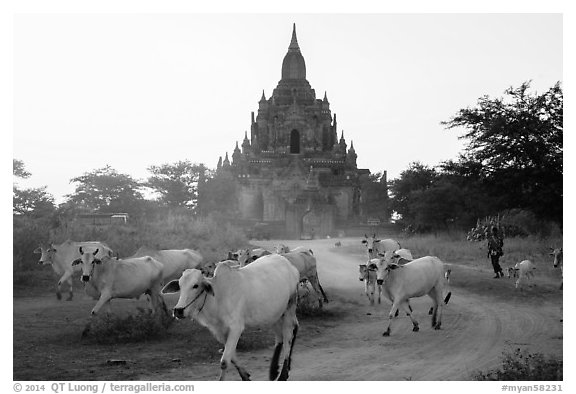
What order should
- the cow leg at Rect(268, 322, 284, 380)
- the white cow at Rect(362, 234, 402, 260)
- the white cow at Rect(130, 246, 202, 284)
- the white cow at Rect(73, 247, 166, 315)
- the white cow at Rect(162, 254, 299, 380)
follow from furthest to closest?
the white cow at Rect(362, 234, 402, 260) → the white cow at Rect(130, 246, 202, 284) → the white cow at Rect(73, 247, 166, 315) → the cow leg at Rect(268, 322, 284, 380) → the white cow at Rect(162, 254, 299, 380)

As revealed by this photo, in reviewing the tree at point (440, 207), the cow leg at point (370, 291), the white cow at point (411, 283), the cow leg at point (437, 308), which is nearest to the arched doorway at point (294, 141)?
the tree at point (440, 207)

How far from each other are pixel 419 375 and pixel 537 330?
382 cm

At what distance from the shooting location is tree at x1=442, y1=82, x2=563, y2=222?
19656 mm

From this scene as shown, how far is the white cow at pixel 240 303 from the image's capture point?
650 cm

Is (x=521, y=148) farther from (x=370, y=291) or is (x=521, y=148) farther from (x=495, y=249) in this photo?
(x=370, y=291)

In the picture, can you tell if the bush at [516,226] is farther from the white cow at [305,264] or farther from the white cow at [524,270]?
the white cow at [305,264]

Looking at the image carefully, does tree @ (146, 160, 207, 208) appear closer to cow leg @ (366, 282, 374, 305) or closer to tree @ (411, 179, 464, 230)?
tree @ (411, 179, 464, 230)

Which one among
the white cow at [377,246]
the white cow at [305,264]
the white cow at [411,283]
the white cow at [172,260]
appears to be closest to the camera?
the white cow at [411,283]

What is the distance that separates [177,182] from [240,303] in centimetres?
4186

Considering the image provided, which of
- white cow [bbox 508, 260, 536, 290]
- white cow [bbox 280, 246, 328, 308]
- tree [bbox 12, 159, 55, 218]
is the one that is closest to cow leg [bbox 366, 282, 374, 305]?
white cow [bbox 280, 246, 328, 308]

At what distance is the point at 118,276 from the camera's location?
34.2 feet

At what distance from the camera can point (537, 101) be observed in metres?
22.7

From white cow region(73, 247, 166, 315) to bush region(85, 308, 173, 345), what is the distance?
1.92 feet

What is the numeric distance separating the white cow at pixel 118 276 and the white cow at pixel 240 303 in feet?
11.6
